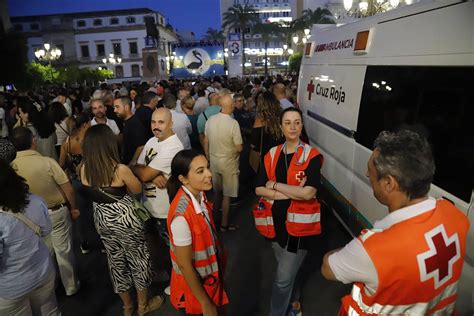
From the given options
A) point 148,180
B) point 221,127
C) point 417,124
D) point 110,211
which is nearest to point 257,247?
point 221,127

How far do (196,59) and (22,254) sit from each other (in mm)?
31452

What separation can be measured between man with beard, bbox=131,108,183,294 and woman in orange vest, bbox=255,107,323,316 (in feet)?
3.42

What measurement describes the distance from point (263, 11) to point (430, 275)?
365 feet

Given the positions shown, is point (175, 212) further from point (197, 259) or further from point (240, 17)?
point (240, 17)

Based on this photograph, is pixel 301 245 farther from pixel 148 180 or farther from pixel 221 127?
pixel 221 127

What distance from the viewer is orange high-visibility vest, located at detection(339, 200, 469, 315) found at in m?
1.36

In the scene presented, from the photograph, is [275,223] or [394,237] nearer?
[394,237]

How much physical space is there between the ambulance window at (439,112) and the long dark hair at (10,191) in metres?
2.84

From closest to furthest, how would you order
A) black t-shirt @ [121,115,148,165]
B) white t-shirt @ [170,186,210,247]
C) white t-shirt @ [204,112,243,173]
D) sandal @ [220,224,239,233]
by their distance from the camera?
white t-shirt @ [170,186,210,247], black t-shirt @ [121,115,148,165], white t-shirt @ [204,112,243,173], sandal @ [220,224,239,233]

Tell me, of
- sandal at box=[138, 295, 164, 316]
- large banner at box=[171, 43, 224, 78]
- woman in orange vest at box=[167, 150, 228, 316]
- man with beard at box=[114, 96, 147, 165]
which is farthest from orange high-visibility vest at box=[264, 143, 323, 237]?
large banner at box=[171, 43, 224, 78]

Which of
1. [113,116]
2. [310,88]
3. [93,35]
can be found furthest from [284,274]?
[93,35]

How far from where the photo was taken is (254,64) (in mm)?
89312

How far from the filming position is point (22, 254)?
238 cm

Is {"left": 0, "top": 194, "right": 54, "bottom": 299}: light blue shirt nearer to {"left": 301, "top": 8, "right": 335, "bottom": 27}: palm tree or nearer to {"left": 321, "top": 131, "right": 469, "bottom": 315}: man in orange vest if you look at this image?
{"left": 321, "top": 131, "right": 469, "bottom": 315}: man in orange vest
